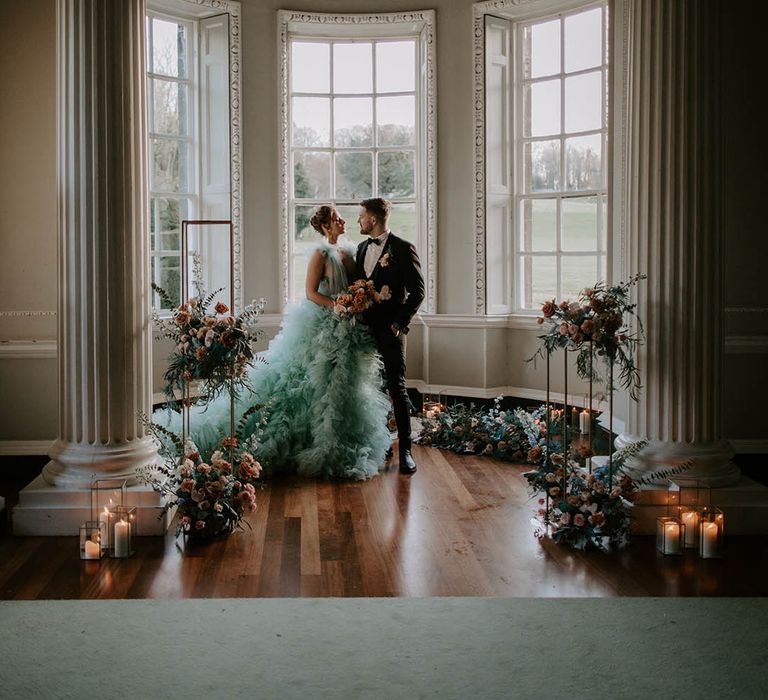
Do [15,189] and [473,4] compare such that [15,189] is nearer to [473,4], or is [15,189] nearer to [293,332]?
[293,332]

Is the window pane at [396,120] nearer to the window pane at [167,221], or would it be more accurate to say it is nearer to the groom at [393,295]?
the window pane at [167,221]

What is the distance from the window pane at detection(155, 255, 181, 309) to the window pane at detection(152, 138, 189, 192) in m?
0.57

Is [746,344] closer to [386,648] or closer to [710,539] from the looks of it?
[710,539]

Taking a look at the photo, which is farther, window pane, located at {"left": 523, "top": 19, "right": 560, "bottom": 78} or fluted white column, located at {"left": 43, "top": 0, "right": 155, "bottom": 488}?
window pane, located at {"left": 523, "top": 19, "right": 560, "bottom": 78}

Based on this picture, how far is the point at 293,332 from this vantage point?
596 cm

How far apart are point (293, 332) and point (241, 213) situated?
6.46 ft

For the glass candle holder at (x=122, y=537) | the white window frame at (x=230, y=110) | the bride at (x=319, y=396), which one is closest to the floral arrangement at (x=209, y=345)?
the glass candle holder at (x=122, y=537)

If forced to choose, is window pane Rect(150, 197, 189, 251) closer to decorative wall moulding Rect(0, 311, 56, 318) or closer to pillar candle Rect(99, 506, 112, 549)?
decorative wall moulding Rect(0, 311, 56, 318)

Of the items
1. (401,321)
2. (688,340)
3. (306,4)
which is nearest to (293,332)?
(401,321)

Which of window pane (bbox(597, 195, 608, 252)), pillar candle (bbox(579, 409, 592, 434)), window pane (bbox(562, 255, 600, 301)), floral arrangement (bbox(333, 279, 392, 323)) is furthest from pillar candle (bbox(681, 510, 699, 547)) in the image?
window pane (bbox(597, 195, 608, 252))

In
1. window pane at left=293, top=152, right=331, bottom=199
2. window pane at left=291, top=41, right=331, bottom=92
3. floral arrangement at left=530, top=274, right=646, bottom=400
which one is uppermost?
window pane at left=291, top=41, right=331, bottom=92

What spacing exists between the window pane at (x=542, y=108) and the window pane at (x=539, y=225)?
569mm

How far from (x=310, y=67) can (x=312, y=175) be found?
0.90m

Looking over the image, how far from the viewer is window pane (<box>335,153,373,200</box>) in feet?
26.0
